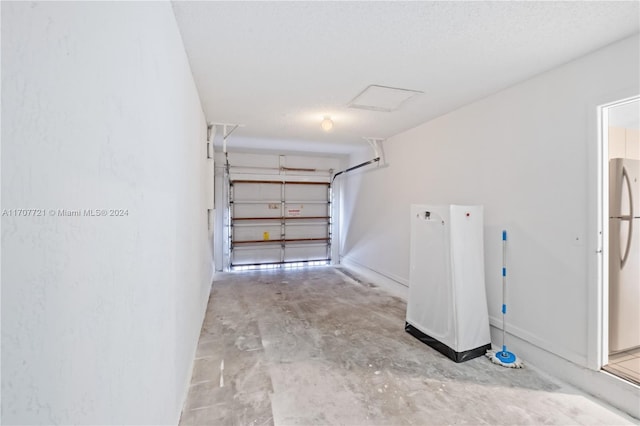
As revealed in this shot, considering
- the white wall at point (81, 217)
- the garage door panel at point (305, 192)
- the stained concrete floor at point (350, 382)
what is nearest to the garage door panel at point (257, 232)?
the garage door panel at point (305, 192)

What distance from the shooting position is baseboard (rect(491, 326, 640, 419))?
1.84 m

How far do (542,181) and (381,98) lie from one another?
163 centimetres

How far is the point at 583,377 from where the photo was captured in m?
2.07

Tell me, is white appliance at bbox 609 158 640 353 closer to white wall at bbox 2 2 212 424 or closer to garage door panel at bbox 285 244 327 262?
white wall at bbox 2 2 212 424

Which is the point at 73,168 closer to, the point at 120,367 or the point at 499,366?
the point at 120,367

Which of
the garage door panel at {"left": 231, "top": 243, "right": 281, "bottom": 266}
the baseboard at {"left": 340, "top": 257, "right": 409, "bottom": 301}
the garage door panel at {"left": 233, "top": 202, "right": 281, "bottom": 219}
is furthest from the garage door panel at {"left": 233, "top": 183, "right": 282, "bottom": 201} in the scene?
the baseboard at {"left": 340, "top": 257, "right": 409, "bottom": 301}

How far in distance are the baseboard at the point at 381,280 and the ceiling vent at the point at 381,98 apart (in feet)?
8.37

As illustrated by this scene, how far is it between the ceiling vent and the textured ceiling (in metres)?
Answer: 0.08

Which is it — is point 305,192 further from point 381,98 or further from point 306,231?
point 381,98

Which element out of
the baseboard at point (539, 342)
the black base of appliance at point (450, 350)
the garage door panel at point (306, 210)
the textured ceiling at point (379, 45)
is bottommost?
the black base of appliance at point (450, 350)

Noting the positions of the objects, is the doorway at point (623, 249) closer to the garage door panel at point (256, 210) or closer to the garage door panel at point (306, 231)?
the garage door panel at point (306, 231)

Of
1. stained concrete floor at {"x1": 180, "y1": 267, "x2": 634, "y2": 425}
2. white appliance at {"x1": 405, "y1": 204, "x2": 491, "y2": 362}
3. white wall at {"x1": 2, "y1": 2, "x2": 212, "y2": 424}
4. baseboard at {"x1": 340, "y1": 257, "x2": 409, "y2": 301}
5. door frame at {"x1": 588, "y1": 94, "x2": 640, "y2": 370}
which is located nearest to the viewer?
white wall at {"x1": 2, "y1": 2, "x2": 212, "y2": 424}

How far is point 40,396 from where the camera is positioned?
0.60 metres

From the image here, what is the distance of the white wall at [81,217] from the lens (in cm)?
56
